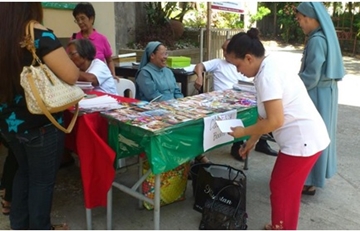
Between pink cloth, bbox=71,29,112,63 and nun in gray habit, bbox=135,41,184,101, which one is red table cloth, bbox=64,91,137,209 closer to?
nun in gray habit, bbox=135,41,184,101

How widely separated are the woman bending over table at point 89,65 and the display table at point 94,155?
715mm

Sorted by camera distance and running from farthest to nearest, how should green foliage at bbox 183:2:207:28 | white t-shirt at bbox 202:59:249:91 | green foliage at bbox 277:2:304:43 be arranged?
1. green foliage at bbox 277:2:304:43
2. green foliage at bbox 183:2:207:28
3. white t-shirt at bbox 202:59:249:91

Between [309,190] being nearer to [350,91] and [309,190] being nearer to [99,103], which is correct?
[99,103]

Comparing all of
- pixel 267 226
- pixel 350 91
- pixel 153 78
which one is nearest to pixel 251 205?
pixel 267 226

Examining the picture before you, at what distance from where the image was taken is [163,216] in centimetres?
258

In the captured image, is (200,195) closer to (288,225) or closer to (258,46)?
(288,225)

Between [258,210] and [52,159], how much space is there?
1546 mm

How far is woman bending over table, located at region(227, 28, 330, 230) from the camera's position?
70.5 inches

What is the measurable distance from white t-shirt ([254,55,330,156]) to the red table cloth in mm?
930

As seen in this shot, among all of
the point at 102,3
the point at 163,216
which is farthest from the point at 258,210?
the point at 102,3

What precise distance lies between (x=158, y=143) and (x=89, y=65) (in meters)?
1.33

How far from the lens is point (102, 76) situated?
9.72ft

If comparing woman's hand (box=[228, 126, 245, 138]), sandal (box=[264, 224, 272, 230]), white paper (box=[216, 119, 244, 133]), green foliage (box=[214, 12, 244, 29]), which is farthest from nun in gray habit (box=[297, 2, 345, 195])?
green foliage (box=[214, 12, 244, 29])

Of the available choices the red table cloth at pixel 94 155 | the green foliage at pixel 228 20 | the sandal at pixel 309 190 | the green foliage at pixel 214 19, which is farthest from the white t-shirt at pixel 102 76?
the green foliage at pixel 228 20
